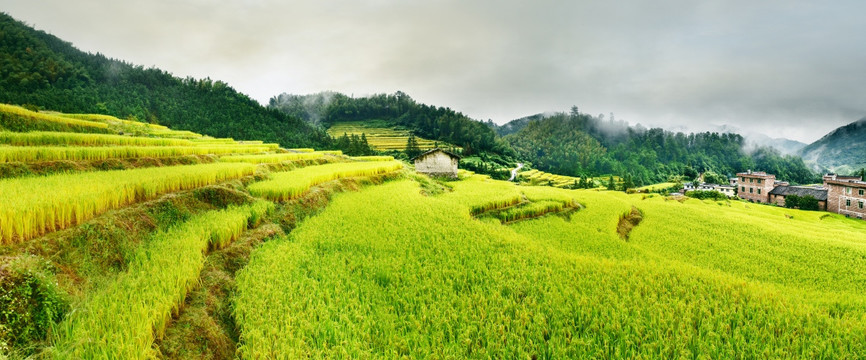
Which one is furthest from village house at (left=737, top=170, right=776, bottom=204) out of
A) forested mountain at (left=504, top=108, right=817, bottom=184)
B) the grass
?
the grass

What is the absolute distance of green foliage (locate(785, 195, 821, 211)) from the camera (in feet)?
129

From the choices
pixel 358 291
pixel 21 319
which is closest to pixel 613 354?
pixel 358 291

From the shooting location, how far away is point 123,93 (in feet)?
220

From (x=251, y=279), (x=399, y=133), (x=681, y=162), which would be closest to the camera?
(x=251, y=279)

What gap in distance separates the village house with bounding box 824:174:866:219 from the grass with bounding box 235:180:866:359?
51.0m

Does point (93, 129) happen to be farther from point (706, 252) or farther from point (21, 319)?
point (706, 252)

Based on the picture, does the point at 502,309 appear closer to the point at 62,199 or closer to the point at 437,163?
the point at 62,199

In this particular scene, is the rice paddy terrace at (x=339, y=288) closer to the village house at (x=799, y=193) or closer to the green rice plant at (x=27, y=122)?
the green rice plant at (x=27, y=122)

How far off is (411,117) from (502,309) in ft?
361

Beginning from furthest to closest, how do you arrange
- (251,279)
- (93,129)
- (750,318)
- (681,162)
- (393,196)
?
(681,162) → (93,129) → (393,196) → (251,279) → (750,318)

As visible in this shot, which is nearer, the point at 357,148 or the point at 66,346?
the point at 66,346

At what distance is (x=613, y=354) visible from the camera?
3.21 m

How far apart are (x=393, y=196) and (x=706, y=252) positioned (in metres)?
9.22

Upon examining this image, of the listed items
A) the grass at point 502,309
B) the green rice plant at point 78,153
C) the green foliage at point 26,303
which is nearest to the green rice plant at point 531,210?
the grass at point 502,309
